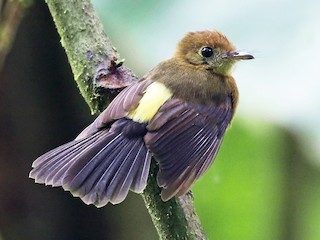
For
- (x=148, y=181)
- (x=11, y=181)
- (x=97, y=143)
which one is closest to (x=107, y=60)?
(x=97, y=143)

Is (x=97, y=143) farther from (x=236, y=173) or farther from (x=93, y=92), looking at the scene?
(x=236, y=173)

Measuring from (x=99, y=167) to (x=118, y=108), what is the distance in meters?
0.24

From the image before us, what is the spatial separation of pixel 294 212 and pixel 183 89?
2.61 ft

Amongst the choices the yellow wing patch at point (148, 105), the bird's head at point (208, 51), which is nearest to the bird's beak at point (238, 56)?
the bird's head at point (208, 51)

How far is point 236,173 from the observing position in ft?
10.2

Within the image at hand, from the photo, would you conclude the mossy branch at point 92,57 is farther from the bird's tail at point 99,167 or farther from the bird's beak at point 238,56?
the bird's beak at point 238,56

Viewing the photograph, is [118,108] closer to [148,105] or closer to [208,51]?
[148,105]

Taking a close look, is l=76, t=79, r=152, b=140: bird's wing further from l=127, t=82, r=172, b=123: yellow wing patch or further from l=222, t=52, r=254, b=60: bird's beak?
l=222, t=52, r=254, b=60: bird's beak

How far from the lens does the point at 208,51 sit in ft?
10.6

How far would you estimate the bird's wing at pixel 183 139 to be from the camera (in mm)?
2363

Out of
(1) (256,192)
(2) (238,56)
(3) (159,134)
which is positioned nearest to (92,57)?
(3) (159,134)

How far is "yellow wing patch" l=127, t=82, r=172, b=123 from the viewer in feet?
8.86

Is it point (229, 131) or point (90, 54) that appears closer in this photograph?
point (90, 54)

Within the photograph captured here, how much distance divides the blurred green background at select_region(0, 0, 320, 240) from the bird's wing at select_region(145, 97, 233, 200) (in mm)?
142
